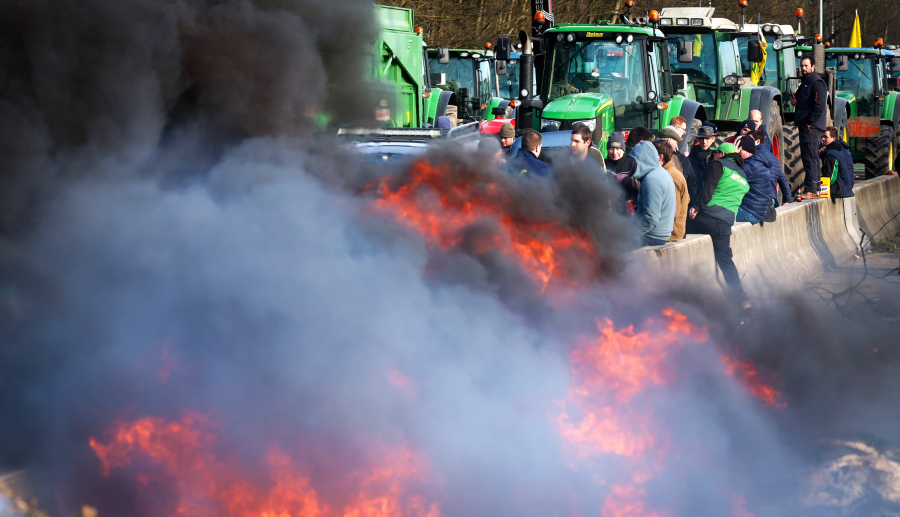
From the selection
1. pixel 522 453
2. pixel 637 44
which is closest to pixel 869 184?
pixel 637 44

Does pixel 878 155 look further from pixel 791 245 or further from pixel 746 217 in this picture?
pixel 746 217

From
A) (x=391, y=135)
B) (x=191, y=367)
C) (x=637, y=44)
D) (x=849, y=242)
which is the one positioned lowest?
(x=849, y=242)

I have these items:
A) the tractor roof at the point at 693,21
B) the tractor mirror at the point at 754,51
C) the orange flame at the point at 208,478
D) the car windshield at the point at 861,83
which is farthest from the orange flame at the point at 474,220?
the car windshield at the point at 861,83

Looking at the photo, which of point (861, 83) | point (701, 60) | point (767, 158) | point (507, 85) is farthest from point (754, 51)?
point (507, 85)

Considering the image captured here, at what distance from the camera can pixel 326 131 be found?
5.38 m

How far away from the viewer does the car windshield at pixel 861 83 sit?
752 inches

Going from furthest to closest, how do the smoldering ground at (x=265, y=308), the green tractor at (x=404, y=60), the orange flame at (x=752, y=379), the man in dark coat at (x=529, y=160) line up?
the green tractor at (x=404, y=60)
the man in dark coat at (x=529, y=160)
the orange flame at (x=752, y=379)
the smoldering ground at (x=265, y=308)

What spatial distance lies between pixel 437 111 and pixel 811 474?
570 inches

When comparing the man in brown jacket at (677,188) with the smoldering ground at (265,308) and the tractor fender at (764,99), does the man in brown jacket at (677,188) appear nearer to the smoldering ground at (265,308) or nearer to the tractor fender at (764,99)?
the smoldering ground at (265,308)

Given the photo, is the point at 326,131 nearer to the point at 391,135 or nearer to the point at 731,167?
the point at 391,135

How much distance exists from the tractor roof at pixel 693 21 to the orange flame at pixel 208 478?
12.1 metres

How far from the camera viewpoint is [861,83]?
19297mm

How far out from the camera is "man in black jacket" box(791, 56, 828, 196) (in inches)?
467

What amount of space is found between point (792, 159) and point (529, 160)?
886cm
